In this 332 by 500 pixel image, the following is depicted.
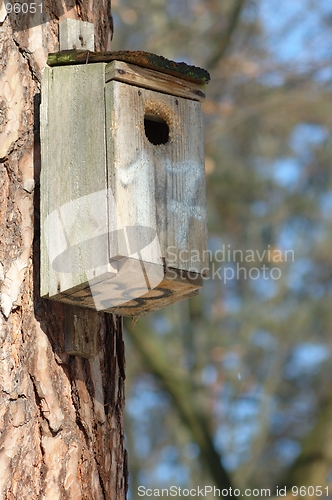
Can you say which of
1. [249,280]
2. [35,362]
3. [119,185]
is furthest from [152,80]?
[249,280]

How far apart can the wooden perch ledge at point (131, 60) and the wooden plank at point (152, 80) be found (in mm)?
14

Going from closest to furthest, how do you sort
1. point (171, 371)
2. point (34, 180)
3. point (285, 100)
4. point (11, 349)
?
point (11, 349), point (34, 180), point (171, 371), point (285, 100)

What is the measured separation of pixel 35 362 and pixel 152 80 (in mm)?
841

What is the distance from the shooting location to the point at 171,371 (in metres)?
5.09

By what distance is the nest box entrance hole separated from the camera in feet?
7.34

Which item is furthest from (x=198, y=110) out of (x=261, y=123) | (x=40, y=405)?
(x=261, y=123)

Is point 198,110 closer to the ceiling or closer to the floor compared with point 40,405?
closer to the ceiling

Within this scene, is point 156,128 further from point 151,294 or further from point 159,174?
point 151,294

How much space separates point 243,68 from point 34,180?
18.3ft

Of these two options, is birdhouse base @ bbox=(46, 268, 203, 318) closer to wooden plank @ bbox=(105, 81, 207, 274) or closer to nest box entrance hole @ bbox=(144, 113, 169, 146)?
wooden plank @ bbox=(105, 81, 207, 274)

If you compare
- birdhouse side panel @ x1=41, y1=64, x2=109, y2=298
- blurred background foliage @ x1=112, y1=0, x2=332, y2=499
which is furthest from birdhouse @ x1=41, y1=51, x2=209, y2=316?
blurred background foliage @ x1=112, y1=0, x2=332, y2=499

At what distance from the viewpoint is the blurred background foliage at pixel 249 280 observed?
7027 millimetres

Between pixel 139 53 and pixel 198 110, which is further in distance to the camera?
pixel 198 110

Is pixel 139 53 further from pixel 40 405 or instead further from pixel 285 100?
pixel 285 100
